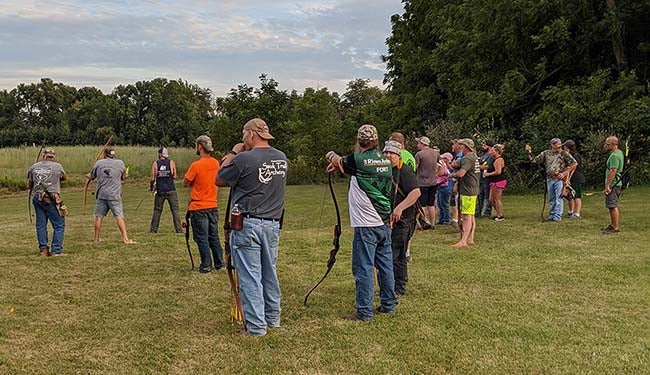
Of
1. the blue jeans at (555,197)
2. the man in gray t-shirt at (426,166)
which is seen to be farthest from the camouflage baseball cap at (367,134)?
the blue jeans at (555,197)

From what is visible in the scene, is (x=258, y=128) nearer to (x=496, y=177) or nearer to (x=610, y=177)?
(x=610, y=177)

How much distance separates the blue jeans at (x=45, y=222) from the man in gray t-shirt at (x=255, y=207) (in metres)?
4.90

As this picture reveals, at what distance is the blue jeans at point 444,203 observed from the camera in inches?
478

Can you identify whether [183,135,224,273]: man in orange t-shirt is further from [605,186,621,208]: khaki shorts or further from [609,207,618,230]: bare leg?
[609,207,618,230]: bare leg

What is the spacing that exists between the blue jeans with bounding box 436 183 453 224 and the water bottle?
7497 millimetres

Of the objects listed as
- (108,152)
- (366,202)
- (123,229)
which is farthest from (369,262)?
(108,152)

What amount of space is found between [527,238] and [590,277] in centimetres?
292

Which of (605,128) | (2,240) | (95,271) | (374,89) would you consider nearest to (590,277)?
(95,271)

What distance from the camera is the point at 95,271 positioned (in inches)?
325

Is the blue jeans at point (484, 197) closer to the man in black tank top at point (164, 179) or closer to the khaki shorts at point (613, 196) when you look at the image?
the khaki shorts at point (613, 196)

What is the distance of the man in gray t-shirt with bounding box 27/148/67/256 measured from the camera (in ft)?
29.3

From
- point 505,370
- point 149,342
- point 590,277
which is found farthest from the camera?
point 590,277

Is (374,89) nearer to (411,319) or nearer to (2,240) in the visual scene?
(2,240)

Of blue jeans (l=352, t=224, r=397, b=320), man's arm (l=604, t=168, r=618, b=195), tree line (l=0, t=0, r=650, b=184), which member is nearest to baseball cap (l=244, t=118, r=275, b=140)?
blue jeans (l=352, t=224, r=397, b=320)
